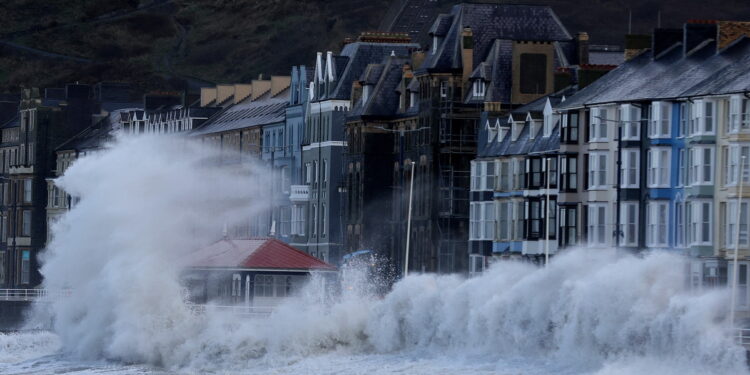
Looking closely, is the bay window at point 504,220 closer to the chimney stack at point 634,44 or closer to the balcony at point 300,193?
the chimney stack at point 634,44

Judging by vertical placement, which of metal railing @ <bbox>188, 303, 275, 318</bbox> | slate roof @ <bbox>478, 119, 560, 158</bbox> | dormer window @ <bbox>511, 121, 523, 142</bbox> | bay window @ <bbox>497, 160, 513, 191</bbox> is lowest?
metal railing @ <bbox>188, 303, 275, 318</bbox>

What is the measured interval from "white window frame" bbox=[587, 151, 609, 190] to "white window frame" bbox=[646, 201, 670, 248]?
5.79 meters

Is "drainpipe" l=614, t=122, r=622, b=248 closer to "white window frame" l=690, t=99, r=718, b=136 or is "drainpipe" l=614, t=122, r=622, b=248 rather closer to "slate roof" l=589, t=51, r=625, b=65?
"white window frame" l=690, t=99, r=718, b=136

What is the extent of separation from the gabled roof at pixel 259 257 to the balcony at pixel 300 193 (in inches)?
867

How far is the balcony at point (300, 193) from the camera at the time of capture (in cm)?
12888

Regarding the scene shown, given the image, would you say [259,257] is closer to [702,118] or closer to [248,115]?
[702,118]

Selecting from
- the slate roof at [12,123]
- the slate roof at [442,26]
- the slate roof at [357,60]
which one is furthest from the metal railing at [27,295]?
the slate roof at [12,123]

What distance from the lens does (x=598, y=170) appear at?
305 ft

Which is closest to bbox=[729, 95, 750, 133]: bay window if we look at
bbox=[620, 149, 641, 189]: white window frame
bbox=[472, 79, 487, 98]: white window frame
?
bbox=[620, 149, 641, 189]: white window frame

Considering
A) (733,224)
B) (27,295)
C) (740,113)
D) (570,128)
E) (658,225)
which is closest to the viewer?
(733,224)

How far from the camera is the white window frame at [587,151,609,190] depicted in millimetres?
92625

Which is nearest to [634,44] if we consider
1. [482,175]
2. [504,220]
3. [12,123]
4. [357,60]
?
[504,220]

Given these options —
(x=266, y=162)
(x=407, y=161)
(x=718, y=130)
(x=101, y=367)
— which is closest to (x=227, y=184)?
(x=266, y=162)

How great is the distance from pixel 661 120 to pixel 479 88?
974 inches
